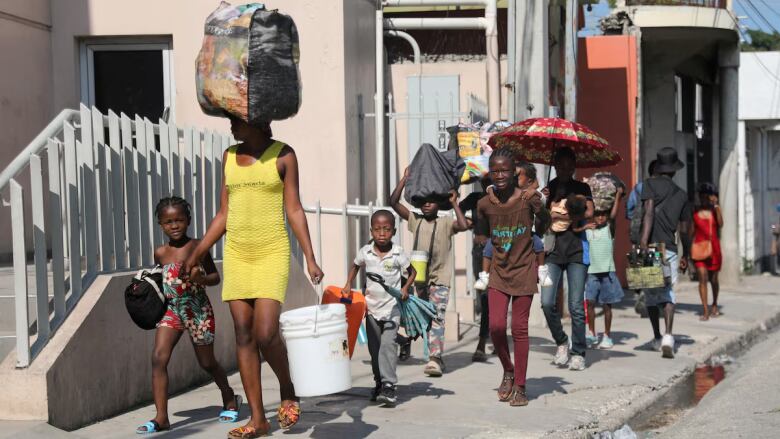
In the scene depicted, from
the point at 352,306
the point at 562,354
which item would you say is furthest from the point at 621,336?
the point at 352,306

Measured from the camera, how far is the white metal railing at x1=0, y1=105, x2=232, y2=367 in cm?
686

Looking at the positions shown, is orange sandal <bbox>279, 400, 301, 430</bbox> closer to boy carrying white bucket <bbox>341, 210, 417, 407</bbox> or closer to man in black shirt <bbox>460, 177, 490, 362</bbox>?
boy carrying white bucket <bbox>341, 210, 417, 407</bbox>

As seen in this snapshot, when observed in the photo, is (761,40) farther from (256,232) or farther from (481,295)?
(256,232)

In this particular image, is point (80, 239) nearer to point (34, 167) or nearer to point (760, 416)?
point (34, 167)

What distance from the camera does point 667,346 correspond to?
10.9 m

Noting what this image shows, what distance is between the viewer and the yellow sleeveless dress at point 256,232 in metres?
6.40

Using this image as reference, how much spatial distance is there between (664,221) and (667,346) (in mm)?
1195

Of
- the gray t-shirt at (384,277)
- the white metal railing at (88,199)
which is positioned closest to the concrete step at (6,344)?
the white metal railing at (88,199)

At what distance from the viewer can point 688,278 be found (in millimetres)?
22188

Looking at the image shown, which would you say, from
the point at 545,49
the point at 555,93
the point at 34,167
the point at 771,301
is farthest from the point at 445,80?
the point at 34,167

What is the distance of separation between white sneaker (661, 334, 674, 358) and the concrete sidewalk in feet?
0.30

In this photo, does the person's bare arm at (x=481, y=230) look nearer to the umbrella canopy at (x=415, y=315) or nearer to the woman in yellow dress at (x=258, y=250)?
the umbrella canopy at (x=415, y=315)

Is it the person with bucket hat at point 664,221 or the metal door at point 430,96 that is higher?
the metal door at point 430,96

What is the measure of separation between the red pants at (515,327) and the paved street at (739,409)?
41.9 inches
